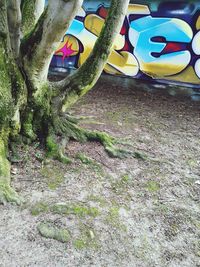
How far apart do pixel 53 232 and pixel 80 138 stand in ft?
7.18

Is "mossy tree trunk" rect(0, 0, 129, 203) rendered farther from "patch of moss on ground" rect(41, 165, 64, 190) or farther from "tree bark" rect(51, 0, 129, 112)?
"patch of moss on ground" rect(41, 165, 64, 190)

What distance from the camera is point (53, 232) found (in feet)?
12.0

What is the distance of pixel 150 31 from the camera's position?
841 centimetres

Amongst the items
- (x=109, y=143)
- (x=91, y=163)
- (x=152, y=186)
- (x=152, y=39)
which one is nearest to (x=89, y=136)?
(x=109, y=143)

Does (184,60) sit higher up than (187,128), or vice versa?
(184,60)

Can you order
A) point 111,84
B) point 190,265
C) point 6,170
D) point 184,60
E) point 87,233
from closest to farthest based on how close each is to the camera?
point 190,265 → point 87,233 → point 6,170 → point 184,60 → point 111,84

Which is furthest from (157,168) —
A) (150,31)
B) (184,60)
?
(150,31)

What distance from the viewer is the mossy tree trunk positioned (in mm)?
4371

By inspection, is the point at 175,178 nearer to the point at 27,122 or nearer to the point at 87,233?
the point at 87,233

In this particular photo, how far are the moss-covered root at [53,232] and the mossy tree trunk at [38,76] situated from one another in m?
0.54

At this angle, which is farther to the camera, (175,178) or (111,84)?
(111,84)

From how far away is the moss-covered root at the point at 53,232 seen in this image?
141 inches

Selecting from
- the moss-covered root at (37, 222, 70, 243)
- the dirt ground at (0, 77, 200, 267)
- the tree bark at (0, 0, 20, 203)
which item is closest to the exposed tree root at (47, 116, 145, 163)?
the dirt ground at (0, 77, 200, 267)

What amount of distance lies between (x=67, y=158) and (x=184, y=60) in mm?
4692
